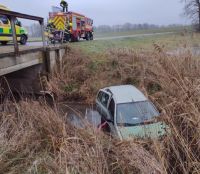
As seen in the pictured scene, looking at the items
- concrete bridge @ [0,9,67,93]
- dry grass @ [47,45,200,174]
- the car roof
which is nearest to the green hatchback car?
the car roof

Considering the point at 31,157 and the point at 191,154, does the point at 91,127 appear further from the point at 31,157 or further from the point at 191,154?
the point at 191,154

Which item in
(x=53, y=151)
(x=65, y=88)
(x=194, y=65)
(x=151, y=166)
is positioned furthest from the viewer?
(x=65, y=88)

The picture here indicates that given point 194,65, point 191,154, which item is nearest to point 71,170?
point 191,154

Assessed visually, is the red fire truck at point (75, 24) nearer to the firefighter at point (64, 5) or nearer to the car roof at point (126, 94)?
the firefighter at point (64, 5)

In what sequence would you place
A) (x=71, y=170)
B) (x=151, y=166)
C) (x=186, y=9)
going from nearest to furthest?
1. (x=151, y=166)
2. (x=71, y=170)
3. (x=186, y=9)

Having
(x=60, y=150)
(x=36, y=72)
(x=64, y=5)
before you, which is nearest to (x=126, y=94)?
(x=60, y=150)

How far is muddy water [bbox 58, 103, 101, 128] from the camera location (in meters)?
4.88

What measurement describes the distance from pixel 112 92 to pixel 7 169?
241 inches

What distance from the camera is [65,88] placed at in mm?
16297

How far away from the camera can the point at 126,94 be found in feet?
30.3

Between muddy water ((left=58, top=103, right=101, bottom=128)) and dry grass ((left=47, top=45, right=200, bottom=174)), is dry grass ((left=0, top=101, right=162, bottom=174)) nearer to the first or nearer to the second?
muddy water ((left=58, top=103, right=101, bottom=128))

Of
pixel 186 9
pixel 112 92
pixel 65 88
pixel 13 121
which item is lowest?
pixel 65 88

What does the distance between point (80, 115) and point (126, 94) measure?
4.31 m

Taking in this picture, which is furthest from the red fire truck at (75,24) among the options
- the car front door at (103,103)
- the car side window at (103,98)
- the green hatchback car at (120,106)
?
the green hatchback car at (120,106)
